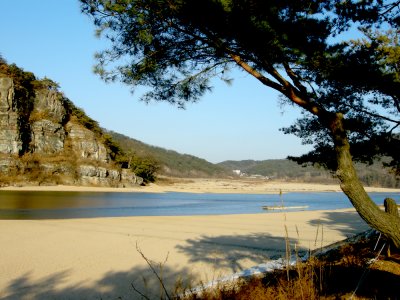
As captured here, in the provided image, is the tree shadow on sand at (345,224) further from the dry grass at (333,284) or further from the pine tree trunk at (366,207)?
the pine tree trunk at (366,207)

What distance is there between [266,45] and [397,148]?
3338mm

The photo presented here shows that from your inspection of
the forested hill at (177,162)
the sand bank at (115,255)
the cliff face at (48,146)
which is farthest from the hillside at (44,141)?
the forested hill at (177,162)

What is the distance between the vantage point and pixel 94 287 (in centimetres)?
595

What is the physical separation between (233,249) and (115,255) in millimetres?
3156

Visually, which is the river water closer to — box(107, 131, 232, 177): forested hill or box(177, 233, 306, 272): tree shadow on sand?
box(177, 233, 306, 272): tree shadow on sand

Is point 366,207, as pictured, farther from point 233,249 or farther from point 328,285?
point 233,249

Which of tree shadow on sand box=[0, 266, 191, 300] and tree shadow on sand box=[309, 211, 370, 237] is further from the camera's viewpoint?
tree shadow on sand box=[309, 211, 370, 237]

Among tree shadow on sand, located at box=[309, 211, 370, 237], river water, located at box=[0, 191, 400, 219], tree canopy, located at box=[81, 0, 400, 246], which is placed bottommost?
river water, located at box=[0, 191, 400, 219]

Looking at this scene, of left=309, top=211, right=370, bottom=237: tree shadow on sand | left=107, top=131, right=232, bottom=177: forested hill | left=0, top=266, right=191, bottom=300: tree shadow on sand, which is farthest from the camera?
left=107, top=131, right=232, bottom=177: forested hill

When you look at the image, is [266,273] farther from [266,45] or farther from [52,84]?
[52,84]

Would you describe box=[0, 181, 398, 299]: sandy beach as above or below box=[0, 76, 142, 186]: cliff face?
below

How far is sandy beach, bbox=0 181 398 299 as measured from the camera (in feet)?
19.4

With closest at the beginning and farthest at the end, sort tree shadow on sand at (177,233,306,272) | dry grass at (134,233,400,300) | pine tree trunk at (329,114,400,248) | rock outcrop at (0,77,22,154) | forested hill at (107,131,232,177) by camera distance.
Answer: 1. dry grass at (134,233,400,300)
2. pine tree trunk at (329,114,400,248)
3. tree shadow on sand at (177,233,306,272)
4. rock outcrop at (0,77,22,154)
5. forested hill at (107,131,232,177)

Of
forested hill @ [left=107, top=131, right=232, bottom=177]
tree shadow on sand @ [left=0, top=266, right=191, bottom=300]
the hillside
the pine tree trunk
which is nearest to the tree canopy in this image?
the pine tree trunk
